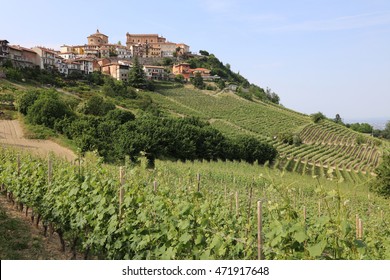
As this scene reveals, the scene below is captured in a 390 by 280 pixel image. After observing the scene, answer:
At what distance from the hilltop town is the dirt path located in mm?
35196

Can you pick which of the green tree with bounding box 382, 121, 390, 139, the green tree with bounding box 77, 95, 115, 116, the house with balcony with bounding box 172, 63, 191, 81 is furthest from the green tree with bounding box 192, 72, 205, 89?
the green tree with bounding box 382, 121, 390, 139

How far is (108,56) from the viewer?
104 m

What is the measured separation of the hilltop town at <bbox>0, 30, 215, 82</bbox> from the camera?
2712 inches

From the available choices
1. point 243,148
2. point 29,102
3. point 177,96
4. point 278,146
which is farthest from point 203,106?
point 29,102

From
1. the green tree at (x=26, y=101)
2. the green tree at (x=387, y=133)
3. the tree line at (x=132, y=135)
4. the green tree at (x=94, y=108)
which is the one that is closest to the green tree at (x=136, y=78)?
the green tree at (x=94, y=108)

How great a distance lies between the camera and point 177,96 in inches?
2899

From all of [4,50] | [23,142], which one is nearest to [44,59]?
[4,50]

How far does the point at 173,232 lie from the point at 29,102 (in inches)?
1408

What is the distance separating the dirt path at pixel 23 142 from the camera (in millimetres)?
26172

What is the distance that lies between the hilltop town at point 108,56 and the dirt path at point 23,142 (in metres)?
35.2

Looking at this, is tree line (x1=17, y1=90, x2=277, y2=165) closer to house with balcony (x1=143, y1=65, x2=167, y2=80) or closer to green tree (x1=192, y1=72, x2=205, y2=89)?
green tree (x1=192, y1=72, x2=205, y2=89)

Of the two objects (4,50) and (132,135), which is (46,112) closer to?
(132,135)

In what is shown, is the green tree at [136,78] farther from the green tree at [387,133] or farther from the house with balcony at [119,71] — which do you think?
the green tree at [387,133]
